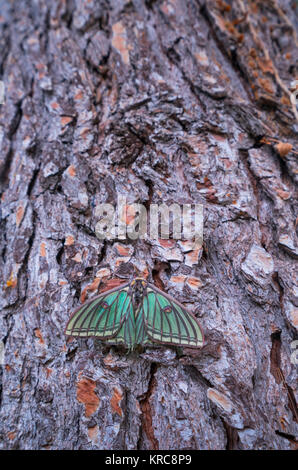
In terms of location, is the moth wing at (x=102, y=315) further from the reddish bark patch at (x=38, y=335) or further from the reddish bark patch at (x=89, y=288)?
the reddish bark patch at (x=38, y=335)

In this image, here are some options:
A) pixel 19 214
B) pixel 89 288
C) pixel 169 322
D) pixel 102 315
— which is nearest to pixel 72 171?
pixel 19 214

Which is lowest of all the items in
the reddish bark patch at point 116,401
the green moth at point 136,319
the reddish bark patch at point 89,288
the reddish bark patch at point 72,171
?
the reddish bark patch at point 116,401

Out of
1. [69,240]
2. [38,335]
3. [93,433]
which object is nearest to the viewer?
[93,433]

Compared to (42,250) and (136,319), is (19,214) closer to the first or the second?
(42,250)

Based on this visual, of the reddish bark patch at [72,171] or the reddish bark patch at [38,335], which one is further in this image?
the reddish bark patch at [72,171]

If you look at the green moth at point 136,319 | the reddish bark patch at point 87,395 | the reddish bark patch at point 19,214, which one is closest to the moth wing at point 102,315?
the green moth at point 136,319

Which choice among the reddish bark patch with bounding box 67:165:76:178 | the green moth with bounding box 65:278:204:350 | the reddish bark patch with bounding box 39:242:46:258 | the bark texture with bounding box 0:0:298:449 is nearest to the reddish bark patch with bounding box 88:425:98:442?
the bark texture with bounding box 0:0:298:449
